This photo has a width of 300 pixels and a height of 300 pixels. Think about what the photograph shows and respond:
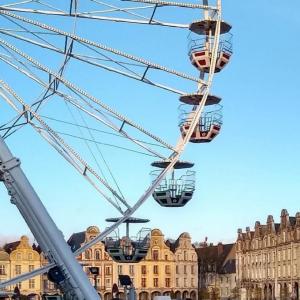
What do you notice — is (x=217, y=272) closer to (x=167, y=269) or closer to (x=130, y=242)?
(x=167, y=269)

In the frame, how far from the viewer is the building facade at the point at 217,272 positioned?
117 m

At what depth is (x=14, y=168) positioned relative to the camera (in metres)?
21.0

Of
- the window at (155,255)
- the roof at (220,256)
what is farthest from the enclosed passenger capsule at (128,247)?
the roof at (220,256)

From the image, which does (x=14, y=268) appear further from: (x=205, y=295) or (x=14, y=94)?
(x=14, y=94)

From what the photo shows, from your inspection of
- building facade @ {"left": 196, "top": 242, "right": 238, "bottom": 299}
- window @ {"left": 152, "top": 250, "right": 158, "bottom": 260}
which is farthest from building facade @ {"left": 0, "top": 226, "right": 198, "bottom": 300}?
building facade @ {"left": 196, "top": 242, "right": 238, "bottom": 299}

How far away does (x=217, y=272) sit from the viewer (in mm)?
121000

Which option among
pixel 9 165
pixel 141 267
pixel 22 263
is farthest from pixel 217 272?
pixel 9 165

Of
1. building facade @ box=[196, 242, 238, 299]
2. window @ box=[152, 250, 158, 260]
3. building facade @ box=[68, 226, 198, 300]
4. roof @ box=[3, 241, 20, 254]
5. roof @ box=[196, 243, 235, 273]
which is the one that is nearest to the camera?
roof @ box=[3, 241, 20, 254]

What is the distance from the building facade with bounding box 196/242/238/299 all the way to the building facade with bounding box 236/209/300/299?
3319mm

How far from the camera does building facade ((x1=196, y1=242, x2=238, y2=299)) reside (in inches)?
4592

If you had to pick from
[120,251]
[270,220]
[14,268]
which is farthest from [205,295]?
[120,251]

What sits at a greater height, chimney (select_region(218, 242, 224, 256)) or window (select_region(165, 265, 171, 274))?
chimney (select_region(218, 242, 224, 256))

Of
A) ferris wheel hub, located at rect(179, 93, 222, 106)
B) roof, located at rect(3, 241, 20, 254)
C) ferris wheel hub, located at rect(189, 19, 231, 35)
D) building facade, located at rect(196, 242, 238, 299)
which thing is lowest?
building facade, located at rect(196, 242, 238, 299)

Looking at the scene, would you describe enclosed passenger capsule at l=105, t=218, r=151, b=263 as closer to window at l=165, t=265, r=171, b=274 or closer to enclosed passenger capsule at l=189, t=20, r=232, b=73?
enclosed passenger capsule at l=189, t=20, r=232, b=73
